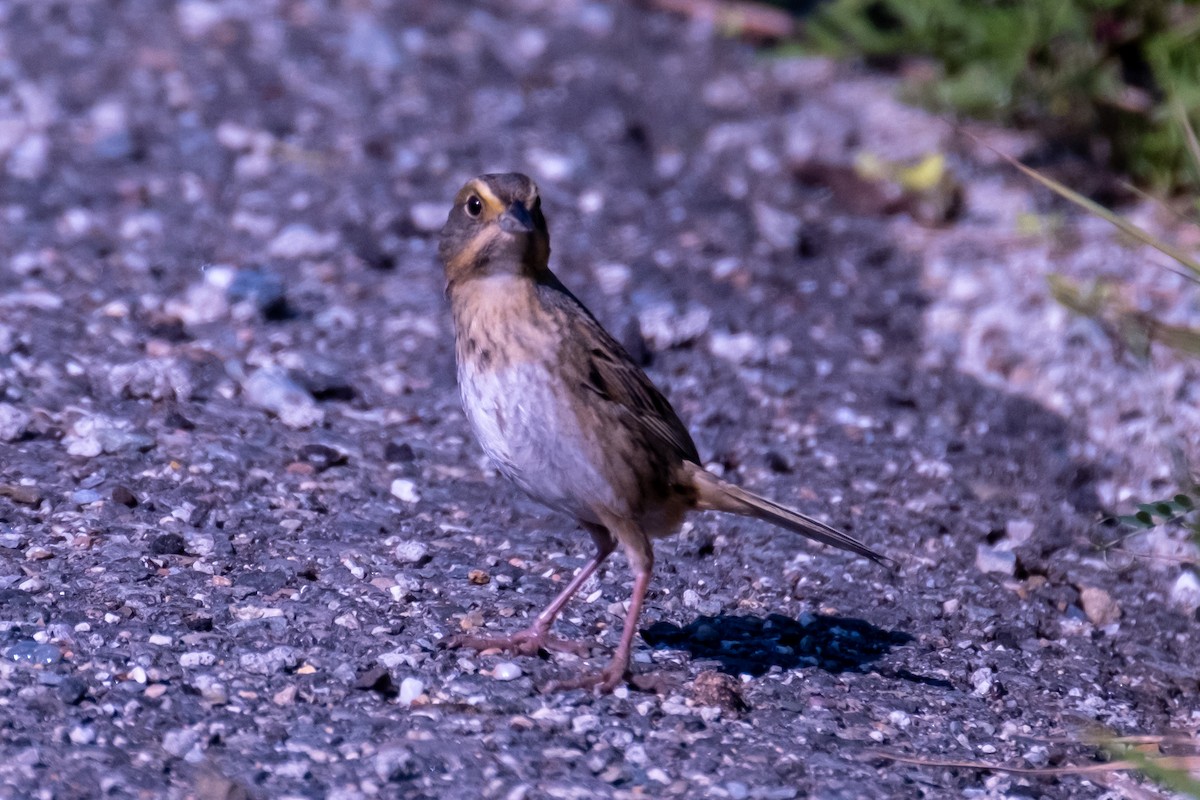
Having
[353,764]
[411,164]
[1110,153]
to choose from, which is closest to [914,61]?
[1110,153]

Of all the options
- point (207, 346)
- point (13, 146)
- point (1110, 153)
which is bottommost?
point (207, 346)

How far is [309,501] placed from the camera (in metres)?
5.35

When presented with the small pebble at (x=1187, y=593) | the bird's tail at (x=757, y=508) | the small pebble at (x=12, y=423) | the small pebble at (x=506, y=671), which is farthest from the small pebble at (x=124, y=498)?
the small pebble at (x=1187, y=593)

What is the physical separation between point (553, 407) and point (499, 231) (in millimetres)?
545

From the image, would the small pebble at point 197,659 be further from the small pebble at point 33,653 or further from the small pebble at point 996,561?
the small pebble at point 996,561

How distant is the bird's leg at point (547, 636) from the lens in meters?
4.44

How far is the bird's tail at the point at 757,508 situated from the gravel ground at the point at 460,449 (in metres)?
0.41

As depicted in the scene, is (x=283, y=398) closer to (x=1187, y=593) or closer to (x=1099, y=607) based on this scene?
(x=1099, y=607)

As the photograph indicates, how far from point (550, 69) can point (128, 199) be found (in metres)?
3.01

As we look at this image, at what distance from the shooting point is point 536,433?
4297mm

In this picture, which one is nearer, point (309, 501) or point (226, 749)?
point (226, 749)

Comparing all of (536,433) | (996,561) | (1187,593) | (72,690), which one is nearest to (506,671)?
(536,433)

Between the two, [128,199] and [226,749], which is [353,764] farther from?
[128,199]

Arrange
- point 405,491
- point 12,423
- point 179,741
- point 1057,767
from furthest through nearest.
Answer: point 405,491 < point 12,423 < point 1057,767 < point 179,741
